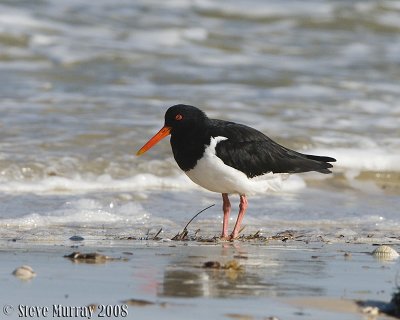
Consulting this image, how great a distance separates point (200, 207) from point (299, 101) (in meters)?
4.37

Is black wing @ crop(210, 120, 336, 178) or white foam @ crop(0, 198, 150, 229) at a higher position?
black wing @ crop(210, 120, 336, 178)

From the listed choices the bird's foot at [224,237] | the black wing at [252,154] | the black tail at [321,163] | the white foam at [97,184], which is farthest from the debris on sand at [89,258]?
the white foam at [97,184]

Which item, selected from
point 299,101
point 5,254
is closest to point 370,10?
point 299,101

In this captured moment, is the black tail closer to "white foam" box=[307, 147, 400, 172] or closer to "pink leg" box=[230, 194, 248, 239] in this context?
"pink leg" box=[230, 194, 248, 239]

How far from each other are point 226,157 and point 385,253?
4.42ft

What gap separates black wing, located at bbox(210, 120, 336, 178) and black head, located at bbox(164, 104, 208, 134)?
4.2 inches

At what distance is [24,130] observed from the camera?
912cm

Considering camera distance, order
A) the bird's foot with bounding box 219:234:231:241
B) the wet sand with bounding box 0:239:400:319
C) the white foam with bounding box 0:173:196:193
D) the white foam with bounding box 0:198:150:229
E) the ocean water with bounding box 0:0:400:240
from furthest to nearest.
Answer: the white foam with bounding box 0:173:196:193, the ocean water with bounding box 0:0:400:240, the white foam with bounding box 0:198:150:229, the bird's foot with bounding box 219:234:231:241, the wet sand with bounding box 0:239:400:319

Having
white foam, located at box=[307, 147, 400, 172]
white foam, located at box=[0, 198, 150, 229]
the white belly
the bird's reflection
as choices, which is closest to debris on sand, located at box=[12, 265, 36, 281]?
the bird's reflection

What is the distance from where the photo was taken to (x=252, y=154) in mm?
6258

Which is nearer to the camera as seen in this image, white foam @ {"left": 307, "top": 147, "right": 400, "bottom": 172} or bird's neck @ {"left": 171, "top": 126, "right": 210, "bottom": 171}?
bird's neck @ {"left": 171, "top": 126, "right": 210, "bottom": 171}

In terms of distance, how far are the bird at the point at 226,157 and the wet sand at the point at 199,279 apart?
0.54 m

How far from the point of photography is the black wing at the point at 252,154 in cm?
614

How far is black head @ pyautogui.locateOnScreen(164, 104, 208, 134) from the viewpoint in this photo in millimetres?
6332
